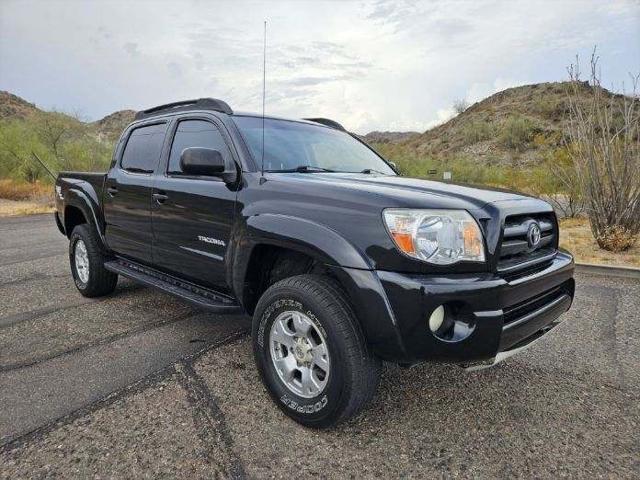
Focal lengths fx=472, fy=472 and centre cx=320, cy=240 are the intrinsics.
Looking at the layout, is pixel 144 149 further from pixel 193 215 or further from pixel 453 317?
pixel 453 317

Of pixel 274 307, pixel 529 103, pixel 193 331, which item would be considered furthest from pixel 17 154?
pixel 529 103

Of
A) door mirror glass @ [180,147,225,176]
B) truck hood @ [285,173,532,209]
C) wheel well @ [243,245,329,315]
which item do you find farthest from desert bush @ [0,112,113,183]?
truck hood @ [285,173,532,209]

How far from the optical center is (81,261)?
16.3ft

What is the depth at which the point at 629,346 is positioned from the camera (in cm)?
378

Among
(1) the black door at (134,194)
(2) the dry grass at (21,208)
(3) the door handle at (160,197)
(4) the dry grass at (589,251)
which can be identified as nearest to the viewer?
(3) the door handle at (160,197)

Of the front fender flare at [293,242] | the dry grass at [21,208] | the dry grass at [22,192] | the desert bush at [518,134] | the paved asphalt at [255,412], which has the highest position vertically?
the desert bush at [518,134]

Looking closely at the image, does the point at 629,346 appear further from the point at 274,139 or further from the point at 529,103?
the point at 529,103

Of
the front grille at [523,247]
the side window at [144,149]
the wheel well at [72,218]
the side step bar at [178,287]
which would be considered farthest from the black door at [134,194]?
the front grille at [523,247]

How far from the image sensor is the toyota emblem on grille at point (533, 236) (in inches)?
101

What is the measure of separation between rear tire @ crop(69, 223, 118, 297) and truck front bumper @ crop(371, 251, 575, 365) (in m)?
3.47

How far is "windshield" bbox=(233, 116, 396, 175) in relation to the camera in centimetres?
326

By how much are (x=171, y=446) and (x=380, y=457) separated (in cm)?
103

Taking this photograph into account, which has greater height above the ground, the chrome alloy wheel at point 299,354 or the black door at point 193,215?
the black door at point 193,215

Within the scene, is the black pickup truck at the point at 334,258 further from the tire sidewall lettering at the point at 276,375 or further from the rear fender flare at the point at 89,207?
the rear fender flare at the point at 89,207
